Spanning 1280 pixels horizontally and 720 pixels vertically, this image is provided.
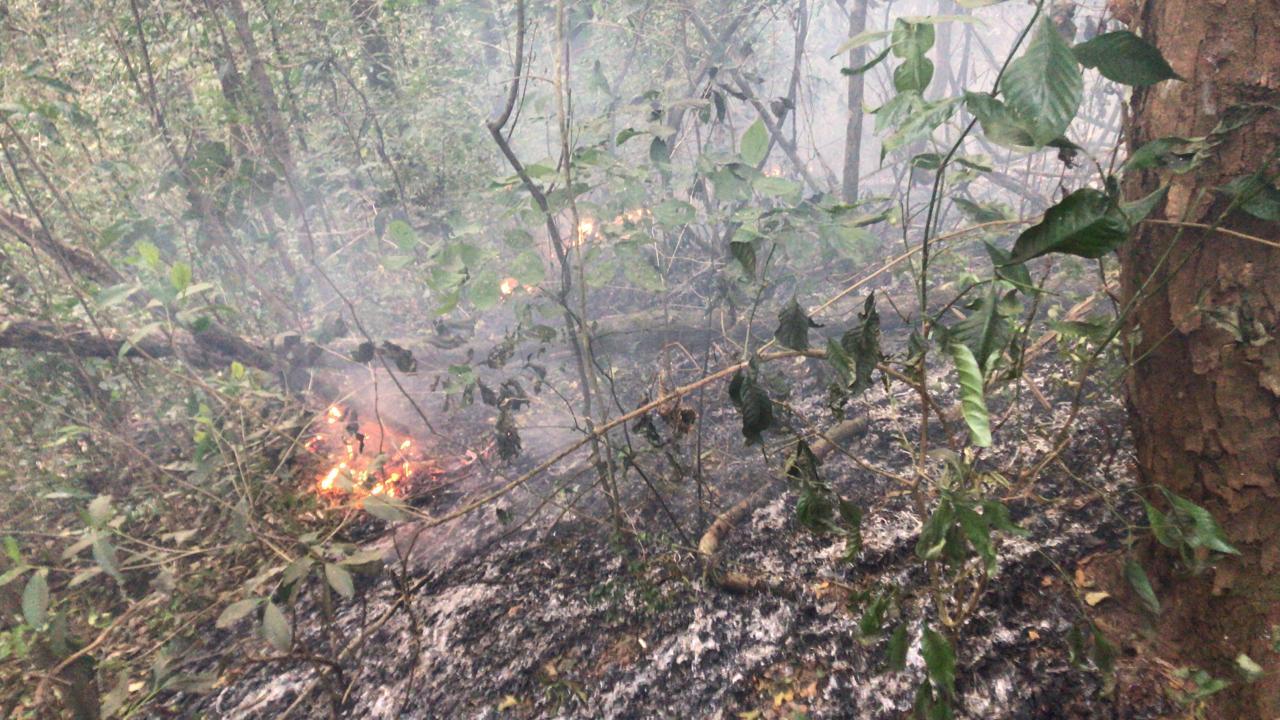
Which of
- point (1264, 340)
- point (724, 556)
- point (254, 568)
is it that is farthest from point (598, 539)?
point (1264, 340)

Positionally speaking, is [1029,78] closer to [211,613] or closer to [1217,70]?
[1217,70]

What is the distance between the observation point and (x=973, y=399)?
908mm

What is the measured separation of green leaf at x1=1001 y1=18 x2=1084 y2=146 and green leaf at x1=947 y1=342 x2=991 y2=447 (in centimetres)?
40

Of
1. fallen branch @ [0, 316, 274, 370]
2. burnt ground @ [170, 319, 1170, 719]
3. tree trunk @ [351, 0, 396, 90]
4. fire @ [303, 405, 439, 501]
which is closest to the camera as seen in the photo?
burnt ground @ [170, 319, 1170, 719]

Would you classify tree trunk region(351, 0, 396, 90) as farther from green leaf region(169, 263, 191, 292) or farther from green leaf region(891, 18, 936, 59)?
green leaf region(891, 18, 936, 59)

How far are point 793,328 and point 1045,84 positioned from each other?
694mm

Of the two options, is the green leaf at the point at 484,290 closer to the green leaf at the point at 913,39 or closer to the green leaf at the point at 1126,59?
the green leaf at the point at 913,39

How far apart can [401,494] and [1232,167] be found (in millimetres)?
3604

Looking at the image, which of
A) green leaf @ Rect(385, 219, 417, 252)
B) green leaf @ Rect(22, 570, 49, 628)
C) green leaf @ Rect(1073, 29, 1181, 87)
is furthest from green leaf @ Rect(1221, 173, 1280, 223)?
green leaf @ Rect(22, 570, 49, 628)

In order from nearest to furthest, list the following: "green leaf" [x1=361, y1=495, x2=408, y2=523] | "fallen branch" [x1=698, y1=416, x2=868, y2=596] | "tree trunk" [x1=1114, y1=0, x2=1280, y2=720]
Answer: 1. "tree trunk" [x1=1114, y1=0, x2=1280, y2=720]
2. "green leaf" [x1=361, y1=495, x2=408, y2=523]
3. "fallen branch" [x1=698, y1=416, x2=868, y2=596]

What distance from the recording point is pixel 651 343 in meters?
5.08

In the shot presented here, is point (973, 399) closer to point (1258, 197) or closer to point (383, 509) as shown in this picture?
point (1258, 197)

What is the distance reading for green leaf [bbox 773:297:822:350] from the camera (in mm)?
1447

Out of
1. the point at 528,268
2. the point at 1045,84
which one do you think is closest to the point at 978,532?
the point at 1045,84
